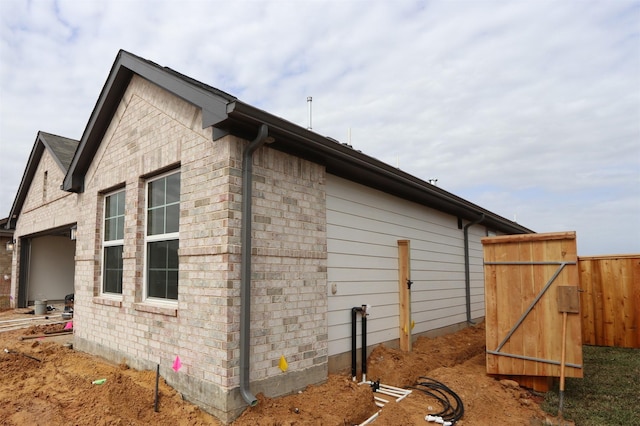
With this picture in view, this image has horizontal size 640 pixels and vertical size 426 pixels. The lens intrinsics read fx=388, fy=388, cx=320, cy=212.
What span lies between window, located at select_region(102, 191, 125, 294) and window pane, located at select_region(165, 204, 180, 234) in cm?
171

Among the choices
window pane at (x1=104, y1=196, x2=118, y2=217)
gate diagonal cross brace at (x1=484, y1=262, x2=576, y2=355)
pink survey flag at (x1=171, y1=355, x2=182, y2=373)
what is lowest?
pink survey flag at (x1=171, y1=355, x2=182, y2=373)

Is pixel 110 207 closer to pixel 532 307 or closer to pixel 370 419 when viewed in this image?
pixel 370 419

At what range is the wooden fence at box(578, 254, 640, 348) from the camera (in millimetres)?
8844

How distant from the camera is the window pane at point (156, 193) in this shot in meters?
5.82

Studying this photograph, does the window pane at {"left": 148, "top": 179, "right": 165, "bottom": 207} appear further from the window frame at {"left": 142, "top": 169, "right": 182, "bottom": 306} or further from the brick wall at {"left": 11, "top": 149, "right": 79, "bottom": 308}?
the brick wall at {"left": 11, "top": 149, "right": 79, "bottom": 308}

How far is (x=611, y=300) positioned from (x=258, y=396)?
8.87 m

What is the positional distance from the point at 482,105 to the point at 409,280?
255 inches

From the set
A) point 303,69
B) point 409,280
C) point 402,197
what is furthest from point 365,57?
point 409,280

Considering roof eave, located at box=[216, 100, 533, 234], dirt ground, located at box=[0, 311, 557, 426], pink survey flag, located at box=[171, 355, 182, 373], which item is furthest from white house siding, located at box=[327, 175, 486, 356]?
pink survey flag, located at box=[171, 355, 182, 373]

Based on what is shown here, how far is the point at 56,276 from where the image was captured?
15.9 meters

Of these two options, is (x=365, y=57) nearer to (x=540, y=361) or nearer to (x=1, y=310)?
(x=540, y=361)

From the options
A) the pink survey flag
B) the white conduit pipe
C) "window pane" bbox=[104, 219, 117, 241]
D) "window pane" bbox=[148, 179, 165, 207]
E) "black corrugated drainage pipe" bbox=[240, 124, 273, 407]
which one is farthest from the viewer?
"window pane" bbox=[104, 219, 117, 241]

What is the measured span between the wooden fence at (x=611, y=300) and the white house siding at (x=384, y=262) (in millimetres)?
2881

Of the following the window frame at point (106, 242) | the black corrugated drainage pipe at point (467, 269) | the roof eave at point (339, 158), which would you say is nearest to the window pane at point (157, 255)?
the window frame at point (106, 242)
